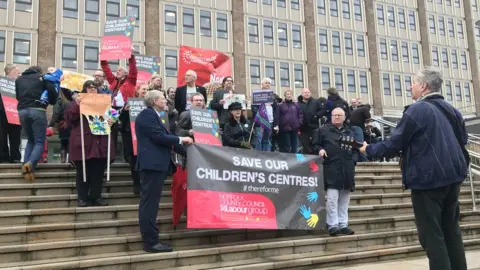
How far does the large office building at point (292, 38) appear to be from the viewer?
27.6m

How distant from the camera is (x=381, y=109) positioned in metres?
38.3

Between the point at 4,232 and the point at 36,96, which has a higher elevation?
the point at 36,96

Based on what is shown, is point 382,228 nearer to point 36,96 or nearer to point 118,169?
point 118,169

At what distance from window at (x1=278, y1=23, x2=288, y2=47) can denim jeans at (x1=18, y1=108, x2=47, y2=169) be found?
94.8ft

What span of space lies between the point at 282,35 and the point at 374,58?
920cm

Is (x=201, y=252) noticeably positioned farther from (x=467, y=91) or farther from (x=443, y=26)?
(x=443, y=26)

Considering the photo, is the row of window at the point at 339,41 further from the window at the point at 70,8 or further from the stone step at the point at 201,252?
the stone step at the point at 201,252

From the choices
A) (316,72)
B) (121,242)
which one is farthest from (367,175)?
(316,72)

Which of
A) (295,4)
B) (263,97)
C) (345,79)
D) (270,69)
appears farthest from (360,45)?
(263,97)

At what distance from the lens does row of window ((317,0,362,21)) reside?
3738 centimetres

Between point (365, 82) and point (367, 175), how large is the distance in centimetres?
2956

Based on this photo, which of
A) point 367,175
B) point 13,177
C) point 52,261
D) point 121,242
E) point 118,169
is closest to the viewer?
point 52,261

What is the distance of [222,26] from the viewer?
107ft

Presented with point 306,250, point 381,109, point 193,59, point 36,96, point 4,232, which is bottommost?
point 306,250
